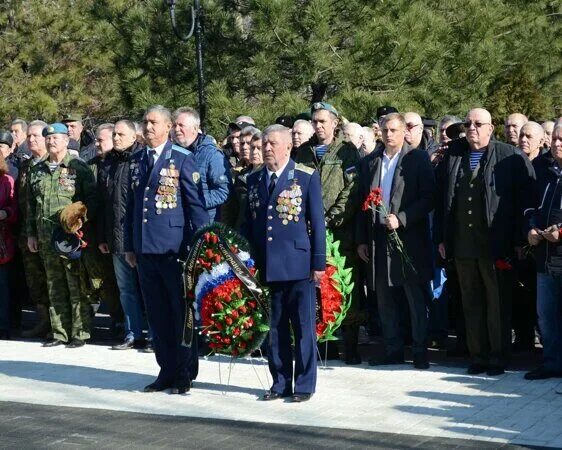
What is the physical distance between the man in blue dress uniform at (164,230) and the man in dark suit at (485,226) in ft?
7.14

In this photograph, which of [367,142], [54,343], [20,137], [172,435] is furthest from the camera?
[20,137]

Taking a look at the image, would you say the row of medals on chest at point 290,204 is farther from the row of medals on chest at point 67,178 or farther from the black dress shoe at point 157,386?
the row of medals on chest at point 67,178

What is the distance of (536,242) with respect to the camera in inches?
391

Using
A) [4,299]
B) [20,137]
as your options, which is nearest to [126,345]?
[4,299]

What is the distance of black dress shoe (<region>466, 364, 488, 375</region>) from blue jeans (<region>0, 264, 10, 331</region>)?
5.36m

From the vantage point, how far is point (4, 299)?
13461mm

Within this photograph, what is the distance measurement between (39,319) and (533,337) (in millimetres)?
5288

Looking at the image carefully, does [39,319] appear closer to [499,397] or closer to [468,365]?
[468,365]

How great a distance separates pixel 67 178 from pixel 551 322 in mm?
5067

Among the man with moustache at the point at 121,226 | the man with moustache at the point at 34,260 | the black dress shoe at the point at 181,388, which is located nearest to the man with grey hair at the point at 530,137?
the man with moustache at the point at 121,226

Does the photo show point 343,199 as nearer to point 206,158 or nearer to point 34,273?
point 206,158

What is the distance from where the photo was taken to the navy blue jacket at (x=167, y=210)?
9766 mm

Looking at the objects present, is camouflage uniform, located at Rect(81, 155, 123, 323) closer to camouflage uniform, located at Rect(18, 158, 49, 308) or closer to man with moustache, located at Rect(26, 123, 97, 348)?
man with moustache, located at Rect(26, 123, 97, 348)

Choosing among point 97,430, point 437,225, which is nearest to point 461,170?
point 437,225
